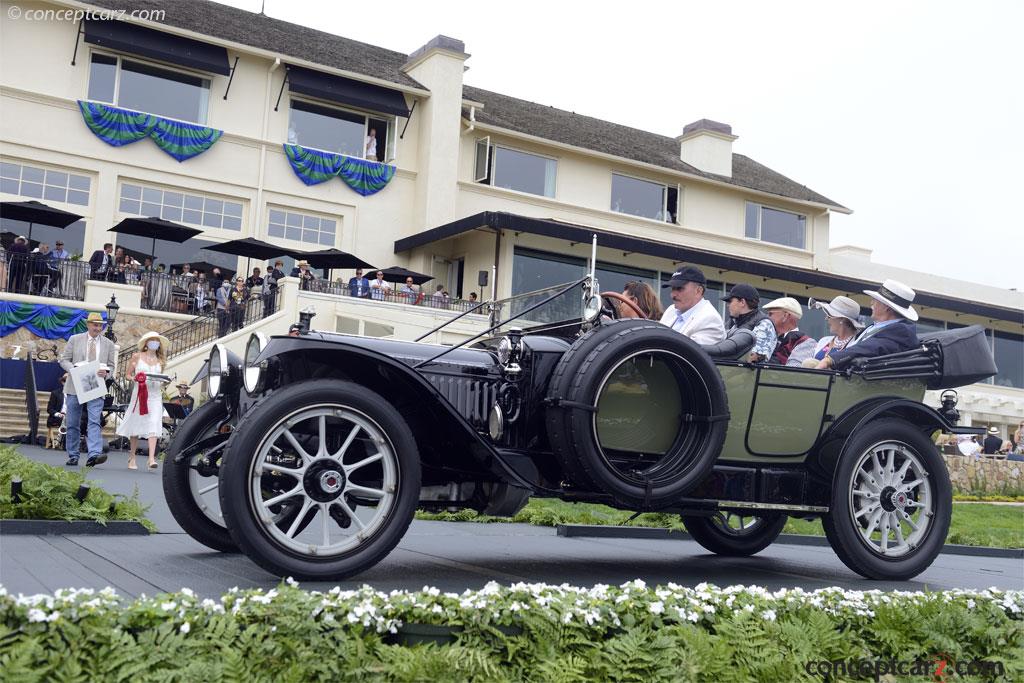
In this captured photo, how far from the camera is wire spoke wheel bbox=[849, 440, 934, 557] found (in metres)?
5.98

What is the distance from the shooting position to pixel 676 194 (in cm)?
3725

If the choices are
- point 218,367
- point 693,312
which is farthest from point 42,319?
point 693,312

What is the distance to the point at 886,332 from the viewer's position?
655cm

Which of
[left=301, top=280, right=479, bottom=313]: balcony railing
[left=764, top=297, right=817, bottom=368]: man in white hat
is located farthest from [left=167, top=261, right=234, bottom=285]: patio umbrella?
[left=764, top=297, right=817, bottom=368]: man in white hat

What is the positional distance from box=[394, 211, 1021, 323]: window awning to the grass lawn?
17.2m

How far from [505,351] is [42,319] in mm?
20264

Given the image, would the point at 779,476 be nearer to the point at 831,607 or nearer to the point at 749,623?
the point at 831,607

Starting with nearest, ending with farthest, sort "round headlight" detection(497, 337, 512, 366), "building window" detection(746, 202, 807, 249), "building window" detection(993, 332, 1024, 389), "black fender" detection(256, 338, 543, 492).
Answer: "black fender" detection(256, 338, 543, 492) < "round headlight" detection(497, 337, 512, 366) < "building window" detection(746, 202, 807, 249) < "building window" detection(993, 332, 1024, 389)

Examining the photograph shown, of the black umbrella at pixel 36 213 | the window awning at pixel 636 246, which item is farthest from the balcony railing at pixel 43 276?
the window awning at pixel 636 246

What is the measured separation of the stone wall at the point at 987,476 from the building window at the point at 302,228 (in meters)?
19.0

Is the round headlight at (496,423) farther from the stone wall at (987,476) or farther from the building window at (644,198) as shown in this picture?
the building window at (644,198)

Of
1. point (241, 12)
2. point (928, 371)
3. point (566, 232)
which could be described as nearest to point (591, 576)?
point (928, 371)

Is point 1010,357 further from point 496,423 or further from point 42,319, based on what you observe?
point 496,423

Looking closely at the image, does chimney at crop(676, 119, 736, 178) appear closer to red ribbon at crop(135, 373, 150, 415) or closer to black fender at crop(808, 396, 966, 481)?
red ribbon at crop(135, 373, 150, 415)
